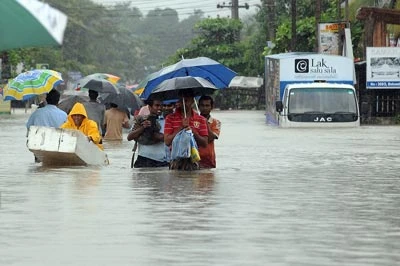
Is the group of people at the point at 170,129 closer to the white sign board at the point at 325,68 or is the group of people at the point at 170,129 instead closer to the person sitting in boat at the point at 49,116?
the person sitting in boat at the point at 49,116

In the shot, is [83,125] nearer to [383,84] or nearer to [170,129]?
[170,129]

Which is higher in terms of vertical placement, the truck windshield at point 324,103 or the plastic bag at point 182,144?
the plastic bag at point 182,144

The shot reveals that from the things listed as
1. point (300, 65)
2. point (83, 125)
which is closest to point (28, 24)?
point (83, 125)

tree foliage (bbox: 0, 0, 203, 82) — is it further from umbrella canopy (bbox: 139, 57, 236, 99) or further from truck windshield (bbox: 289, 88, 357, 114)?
umbrella canopy (bbox: 139, 57, 236, 99)

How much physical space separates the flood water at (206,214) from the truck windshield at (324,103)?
14.7m

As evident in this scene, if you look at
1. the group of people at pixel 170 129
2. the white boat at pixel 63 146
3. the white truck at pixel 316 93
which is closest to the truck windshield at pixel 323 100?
the white truck at pixel 316 93

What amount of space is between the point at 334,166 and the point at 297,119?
56.0 ft

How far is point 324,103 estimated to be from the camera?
128 feet

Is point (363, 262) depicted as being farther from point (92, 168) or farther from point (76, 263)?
point (92, 168)

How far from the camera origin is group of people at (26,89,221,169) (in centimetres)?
1809

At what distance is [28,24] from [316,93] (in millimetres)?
29374

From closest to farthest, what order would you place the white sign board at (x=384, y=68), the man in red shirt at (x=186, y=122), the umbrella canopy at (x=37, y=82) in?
the man in red shirt at (x=186, y=122)
the umbrella canopy at (x=37, y=82)
the white sign board at (x=384, y=68)

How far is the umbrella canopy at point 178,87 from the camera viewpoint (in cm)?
1838

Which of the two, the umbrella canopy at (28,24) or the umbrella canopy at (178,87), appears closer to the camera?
the umbrella canopy at (28,24)
